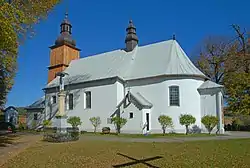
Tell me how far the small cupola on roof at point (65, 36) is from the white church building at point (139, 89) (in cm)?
555

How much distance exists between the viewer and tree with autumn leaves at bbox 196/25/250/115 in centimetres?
3384

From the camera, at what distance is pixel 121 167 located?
8.64 meters

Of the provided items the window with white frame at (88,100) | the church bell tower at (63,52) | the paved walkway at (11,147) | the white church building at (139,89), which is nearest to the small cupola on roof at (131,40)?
the white church building at (139,89)

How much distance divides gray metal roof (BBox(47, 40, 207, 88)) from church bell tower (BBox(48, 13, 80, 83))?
3471mm

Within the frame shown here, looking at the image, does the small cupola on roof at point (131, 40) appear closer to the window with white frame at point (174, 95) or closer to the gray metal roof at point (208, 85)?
the window with white frame at point (174, 95)

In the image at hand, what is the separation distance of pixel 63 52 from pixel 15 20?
29.6 meters

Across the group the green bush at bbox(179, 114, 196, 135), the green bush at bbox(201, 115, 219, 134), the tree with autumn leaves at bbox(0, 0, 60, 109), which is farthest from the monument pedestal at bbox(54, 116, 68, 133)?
the green bush at bbox(201, 115, 219, 134)

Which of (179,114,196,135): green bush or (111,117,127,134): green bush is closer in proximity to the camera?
(179,114,196,135): green bush

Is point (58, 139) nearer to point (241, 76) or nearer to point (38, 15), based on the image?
point (38, 15)

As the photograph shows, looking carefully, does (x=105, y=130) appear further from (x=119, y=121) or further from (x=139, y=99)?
(x=139, y=99)

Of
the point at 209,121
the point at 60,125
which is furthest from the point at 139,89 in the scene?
the point at 60,125

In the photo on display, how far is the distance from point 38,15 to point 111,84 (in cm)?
1677

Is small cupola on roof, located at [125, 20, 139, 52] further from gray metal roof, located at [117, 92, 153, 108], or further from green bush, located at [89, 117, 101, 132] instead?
green bush, located at [89, 117, 101, 132]

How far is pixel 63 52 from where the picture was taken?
39.8m
